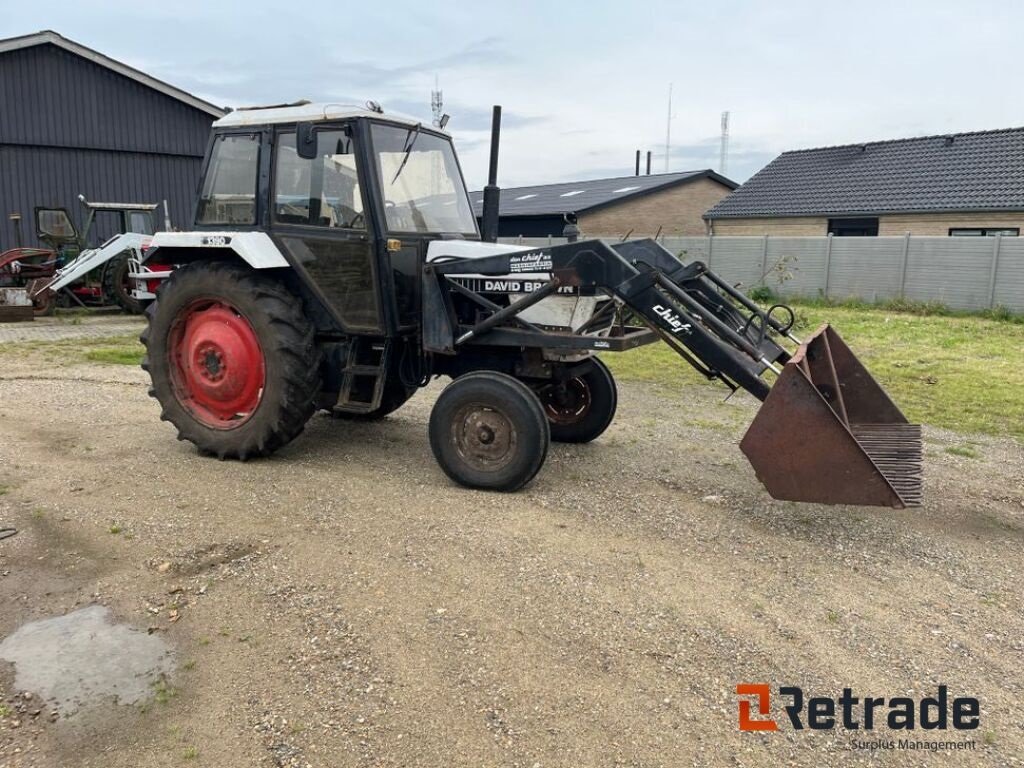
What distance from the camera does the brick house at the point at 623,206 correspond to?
1177 inches

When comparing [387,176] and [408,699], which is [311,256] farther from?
[408,699]

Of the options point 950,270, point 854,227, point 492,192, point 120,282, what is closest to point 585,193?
point 854,227

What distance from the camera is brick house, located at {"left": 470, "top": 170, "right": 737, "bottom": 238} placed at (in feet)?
98.1

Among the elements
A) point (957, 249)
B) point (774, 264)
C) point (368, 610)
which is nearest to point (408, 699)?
point (368, 610)

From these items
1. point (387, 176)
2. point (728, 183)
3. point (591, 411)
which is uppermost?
point (728, 183)

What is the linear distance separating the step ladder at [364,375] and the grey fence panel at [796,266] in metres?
15.3

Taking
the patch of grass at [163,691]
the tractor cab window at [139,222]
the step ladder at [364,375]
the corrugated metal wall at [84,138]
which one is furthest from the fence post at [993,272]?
the patch of grass at [163,691]

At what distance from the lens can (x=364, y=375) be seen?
5664 mm

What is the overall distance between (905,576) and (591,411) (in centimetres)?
269

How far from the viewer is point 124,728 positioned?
2818 mm

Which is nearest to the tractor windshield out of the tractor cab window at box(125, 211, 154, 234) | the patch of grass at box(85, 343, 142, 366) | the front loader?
the front loader

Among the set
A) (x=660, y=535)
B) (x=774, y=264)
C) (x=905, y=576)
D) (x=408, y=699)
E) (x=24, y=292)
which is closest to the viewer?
(x=408, y=699)

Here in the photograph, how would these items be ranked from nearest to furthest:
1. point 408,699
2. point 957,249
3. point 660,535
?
1. point 408,699
2. point 660,535
3. point 957,249

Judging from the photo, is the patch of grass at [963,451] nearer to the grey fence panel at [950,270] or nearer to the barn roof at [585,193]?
the grey fence panel at [950,270]
